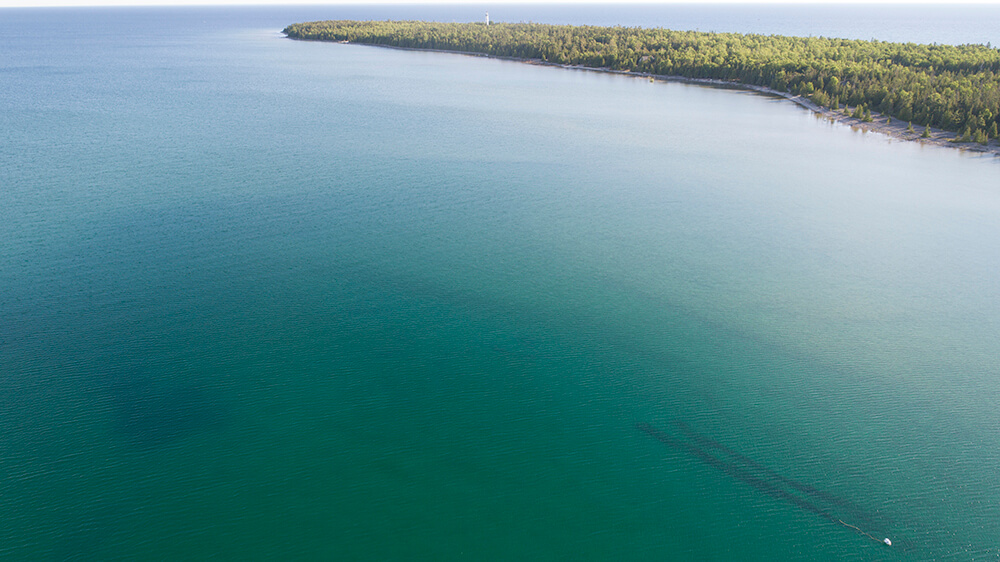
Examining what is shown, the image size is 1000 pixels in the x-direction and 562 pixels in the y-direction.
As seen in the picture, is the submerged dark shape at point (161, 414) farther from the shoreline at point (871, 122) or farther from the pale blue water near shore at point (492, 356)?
the shoreline at point (871, 122)

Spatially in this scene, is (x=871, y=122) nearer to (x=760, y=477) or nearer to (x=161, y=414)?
(x=760, y=477)

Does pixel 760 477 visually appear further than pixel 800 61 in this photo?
No

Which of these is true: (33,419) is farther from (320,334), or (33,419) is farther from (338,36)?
(338,36)

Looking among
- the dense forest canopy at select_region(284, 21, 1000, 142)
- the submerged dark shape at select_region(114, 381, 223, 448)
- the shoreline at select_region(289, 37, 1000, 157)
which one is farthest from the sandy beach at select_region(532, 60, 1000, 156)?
the submerged dark shape at select_region(114, 381, 223, 448)

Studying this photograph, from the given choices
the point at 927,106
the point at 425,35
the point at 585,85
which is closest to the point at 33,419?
the point at 927,106

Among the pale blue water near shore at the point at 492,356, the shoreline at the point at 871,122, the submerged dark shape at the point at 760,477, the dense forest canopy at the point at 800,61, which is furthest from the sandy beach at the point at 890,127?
the submerged dark shape at the point at 760,477

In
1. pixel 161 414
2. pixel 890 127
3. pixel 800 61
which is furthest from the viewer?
pixel 800 61

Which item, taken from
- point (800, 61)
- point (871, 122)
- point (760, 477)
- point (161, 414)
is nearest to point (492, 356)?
point (760, 477)
